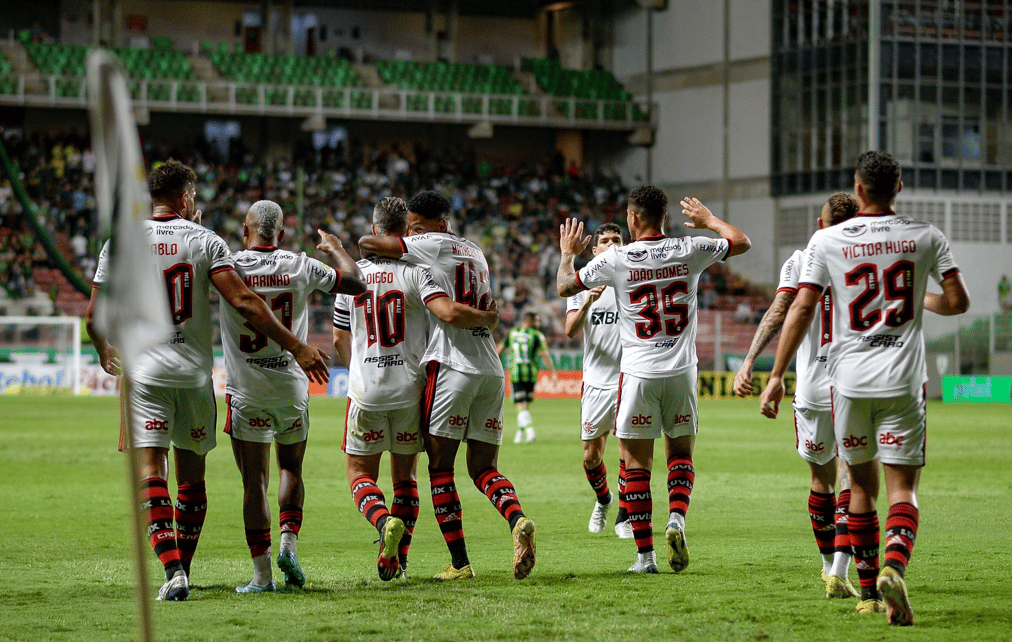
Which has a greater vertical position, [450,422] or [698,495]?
[450,422]

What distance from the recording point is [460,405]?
315 inches

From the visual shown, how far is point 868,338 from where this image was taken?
6.53 metres

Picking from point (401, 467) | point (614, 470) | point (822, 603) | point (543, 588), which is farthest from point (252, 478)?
point (614, 470)

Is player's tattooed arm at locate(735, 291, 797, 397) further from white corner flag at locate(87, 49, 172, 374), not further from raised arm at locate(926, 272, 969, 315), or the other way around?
white corner flag at locate(87, 49, 172, 374)

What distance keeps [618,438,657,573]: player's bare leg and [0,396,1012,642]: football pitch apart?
20 cm

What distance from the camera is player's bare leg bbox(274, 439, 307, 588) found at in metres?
7.65

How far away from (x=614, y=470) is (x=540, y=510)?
171 inches

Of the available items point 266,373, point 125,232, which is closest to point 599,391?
point 266,373

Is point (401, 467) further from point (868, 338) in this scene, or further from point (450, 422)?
point (868, 338)

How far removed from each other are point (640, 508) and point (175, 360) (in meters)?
3.08

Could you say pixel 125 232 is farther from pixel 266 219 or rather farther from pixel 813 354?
pixel 813 354

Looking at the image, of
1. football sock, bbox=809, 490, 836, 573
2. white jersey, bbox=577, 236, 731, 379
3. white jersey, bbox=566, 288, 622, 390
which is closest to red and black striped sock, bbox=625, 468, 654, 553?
white jersey, bbox=577, 236, 731, 379

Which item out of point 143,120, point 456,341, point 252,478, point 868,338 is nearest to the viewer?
point 868,338

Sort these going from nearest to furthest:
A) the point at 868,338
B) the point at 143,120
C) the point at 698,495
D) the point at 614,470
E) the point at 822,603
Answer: the point at 868,338 < the point at 822,603 < the point at 698,495 < the point at 614,470 < the point at 143,120
